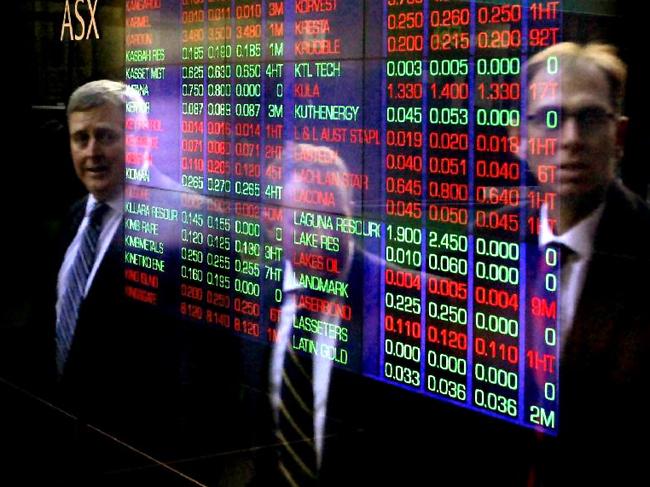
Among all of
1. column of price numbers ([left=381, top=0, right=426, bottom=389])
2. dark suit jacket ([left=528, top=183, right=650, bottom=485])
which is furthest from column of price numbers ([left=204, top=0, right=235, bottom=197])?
dark suit jacket ([left=528, top=183, right=650, bottom=485])

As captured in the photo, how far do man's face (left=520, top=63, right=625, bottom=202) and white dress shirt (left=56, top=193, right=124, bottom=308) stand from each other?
266 centimetres

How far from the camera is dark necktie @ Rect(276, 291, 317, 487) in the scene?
4.51 meters

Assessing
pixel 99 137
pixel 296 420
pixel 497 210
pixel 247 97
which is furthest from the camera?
pixel 99 137

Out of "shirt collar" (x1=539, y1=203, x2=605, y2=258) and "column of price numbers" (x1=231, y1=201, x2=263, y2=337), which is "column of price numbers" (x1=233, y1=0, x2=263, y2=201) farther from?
"shirt collar" (x1=539, y1=203, x2=605, y2=258)

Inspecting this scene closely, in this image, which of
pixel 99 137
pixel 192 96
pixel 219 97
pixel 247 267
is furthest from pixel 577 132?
pixel 99 137

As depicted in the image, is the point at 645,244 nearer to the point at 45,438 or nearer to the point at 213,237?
the point at 213,237

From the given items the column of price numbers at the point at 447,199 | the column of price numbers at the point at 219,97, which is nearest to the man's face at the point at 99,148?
the column of price numbers at the point at 219,97

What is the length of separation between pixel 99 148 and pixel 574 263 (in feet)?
10.1

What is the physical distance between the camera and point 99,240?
6.01 m

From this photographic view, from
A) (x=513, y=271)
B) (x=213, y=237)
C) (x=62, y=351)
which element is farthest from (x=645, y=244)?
(x=62, y=351)

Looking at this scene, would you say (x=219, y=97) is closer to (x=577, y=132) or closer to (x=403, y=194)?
(x=403, y=194)

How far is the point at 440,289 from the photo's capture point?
389cm

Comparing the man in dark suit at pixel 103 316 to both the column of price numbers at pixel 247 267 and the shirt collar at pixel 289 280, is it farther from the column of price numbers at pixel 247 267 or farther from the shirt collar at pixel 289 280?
the shirt collar at pixel 289 280

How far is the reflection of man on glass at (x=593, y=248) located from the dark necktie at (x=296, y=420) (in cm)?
118
